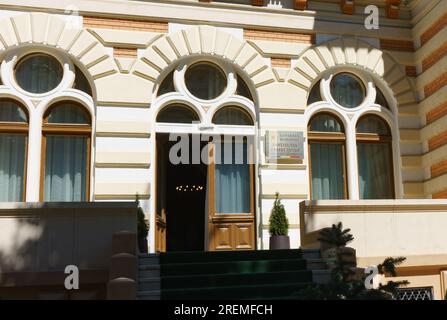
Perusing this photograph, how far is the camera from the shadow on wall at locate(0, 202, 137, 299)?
8.52 m

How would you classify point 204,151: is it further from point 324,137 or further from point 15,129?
point 15,129

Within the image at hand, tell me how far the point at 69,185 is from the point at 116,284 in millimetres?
4758

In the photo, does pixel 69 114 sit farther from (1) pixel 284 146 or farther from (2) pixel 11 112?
(1) pixel 284 146

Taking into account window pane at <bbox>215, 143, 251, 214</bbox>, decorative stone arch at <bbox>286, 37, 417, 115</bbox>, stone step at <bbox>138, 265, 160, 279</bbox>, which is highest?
decorative stone arch at <bbox>286, 37, 417, 115</bbox>

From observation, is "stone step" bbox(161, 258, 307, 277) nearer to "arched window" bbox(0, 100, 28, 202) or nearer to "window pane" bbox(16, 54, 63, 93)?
"arched window" bbox(0, 100, 28, 202)

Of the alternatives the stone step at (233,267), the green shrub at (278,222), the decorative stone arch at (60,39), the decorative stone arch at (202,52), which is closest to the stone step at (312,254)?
the stone step at (233,267)

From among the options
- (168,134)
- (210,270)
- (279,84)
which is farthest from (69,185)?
(279,84)

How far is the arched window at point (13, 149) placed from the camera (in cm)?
1165

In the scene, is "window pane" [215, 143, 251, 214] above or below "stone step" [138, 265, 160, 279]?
above

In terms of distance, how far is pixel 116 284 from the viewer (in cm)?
763

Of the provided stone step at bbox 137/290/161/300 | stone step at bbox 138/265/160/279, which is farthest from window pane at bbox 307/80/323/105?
stone step at bbox 137/290/161/300

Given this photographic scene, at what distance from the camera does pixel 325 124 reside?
13328 millimetres

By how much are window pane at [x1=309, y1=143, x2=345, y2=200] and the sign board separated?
2.40 ft
